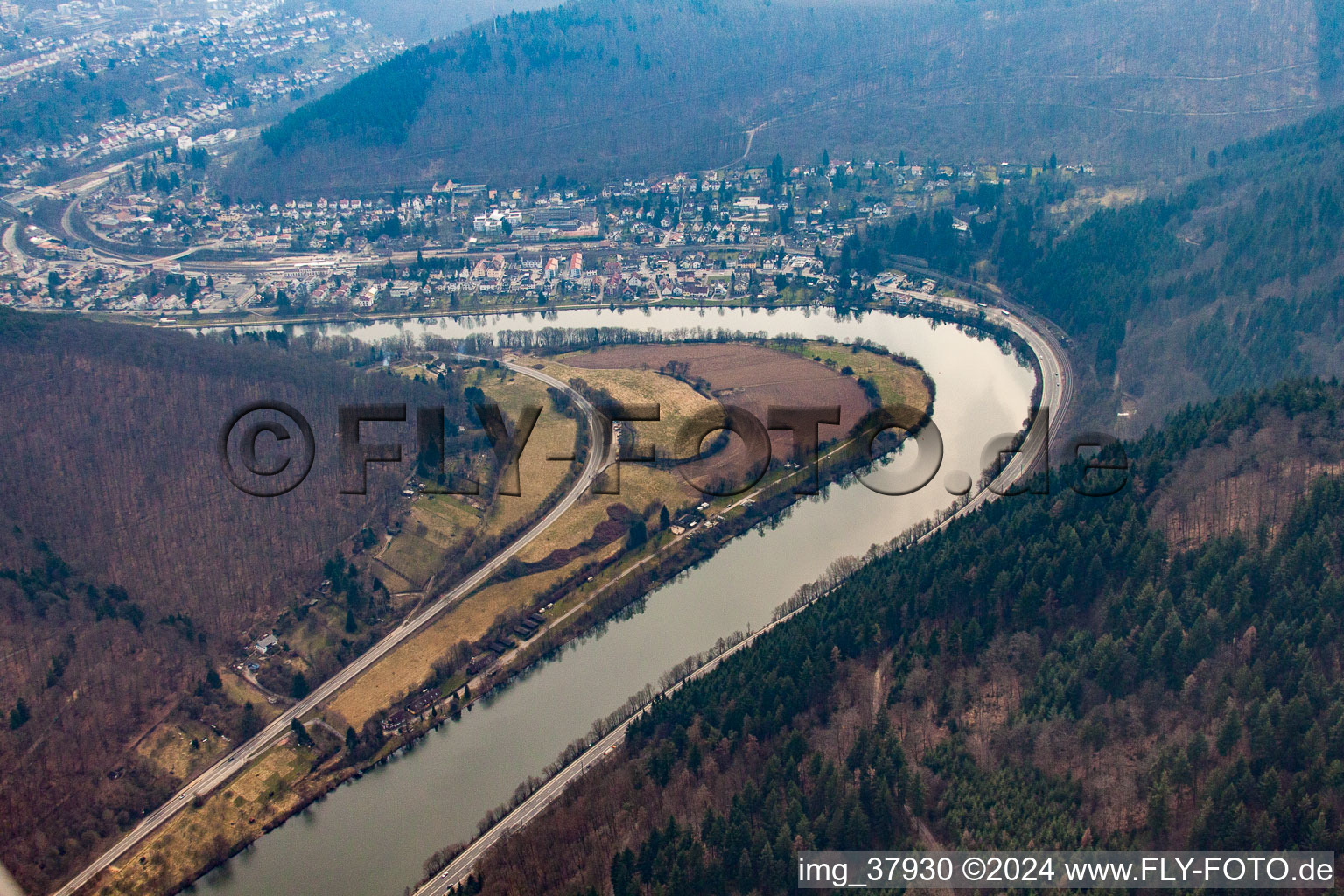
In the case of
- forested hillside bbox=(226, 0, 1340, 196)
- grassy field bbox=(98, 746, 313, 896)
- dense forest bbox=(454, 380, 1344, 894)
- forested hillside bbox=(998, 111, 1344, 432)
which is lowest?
grassy field bbox=(98, 746, 313, 896)

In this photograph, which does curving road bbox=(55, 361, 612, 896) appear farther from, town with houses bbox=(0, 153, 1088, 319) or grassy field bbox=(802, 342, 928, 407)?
town with houses bbox=(0, 153, 1088, 319)

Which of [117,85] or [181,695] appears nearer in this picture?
[181,695]

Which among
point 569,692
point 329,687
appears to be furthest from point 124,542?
point 569,692

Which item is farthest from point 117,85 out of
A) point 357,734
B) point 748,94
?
point 357,734

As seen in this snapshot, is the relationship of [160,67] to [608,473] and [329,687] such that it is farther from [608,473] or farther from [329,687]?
[329,687]

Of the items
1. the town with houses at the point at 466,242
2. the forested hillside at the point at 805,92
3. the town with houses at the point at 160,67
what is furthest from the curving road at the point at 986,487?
the town with houses at the point at 160,67

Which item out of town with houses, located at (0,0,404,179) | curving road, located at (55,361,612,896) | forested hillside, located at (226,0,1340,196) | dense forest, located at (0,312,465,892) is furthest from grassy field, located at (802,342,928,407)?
town with houses, located at (0,0,404,179)

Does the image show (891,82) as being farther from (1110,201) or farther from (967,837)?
(967,837)
